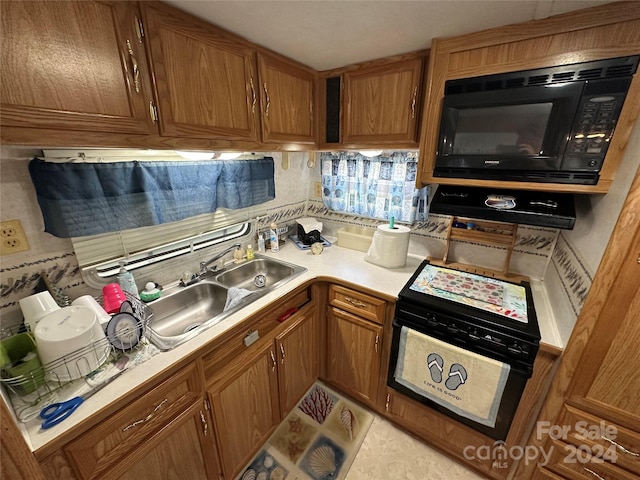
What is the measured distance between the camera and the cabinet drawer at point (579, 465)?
0.98m

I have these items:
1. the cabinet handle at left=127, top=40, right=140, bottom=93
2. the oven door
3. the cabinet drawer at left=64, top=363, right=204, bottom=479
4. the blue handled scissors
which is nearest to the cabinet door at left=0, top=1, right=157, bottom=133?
the cabinet handle at left=127, top=40, right=140, bottom=93

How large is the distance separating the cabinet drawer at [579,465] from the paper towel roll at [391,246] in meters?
1.07

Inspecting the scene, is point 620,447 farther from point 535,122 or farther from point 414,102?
point 414,102

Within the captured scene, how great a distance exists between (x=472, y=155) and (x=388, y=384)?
1.38 metres

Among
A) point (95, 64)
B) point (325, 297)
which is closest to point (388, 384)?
point (325, 297)

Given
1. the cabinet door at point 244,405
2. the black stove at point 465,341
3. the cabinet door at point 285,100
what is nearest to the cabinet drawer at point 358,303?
the black stove at point 465,341

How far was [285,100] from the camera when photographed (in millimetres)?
1466

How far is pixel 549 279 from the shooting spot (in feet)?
4.76

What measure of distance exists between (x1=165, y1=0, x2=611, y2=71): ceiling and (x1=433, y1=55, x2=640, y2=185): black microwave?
21 centimetres

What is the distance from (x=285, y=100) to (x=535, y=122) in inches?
48.0

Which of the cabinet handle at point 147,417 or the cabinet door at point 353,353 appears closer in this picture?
the cabinet handle at point 147,417

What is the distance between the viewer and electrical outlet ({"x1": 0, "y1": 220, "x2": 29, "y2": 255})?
953 mm

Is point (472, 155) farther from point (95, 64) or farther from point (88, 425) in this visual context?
point (88, 425)

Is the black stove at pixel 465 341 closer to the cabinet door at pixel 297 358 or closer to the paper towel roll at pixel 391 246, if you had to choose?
the paper towel roll at pixel 391 246
